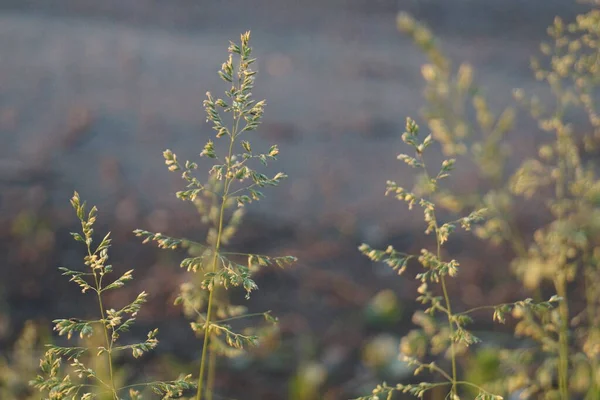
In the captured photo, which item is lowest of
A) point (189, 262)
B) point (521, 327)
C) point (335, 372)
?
point (335, 372)

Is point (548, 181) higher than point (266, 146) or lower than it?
higher

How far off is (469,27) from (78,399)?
6.88 meters

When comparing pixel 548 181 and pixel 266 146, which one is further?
pixel 266 146

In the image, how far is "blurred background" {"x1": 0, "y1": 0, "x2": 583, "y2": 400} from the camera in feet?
9.28

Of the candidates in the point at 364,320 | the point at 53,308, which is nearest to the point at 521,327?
the point at 364,320

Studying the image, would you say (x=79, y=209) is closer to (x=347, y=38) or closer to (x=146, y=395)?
(x=146, y=395)

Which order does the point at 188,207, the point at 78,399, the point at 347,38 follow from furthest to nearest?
the point at 347,38
the point at 188,207
the point at 78,399

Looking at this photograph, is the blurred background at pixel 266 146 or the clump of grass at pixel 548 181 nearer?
the clump of grass at pixel 548 181

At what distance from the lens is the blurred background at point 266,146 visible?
283cm

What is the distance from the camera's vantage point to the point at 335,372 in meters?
2.62

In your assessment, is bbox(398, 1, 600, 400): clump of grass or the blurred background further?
the blurred background

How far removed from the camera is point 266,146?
4.77 metres

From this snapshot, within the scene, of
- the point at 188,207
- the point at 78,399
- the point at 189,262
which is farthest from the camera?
the point at 188,207

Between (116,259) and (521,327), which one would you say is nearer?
(521,327)
